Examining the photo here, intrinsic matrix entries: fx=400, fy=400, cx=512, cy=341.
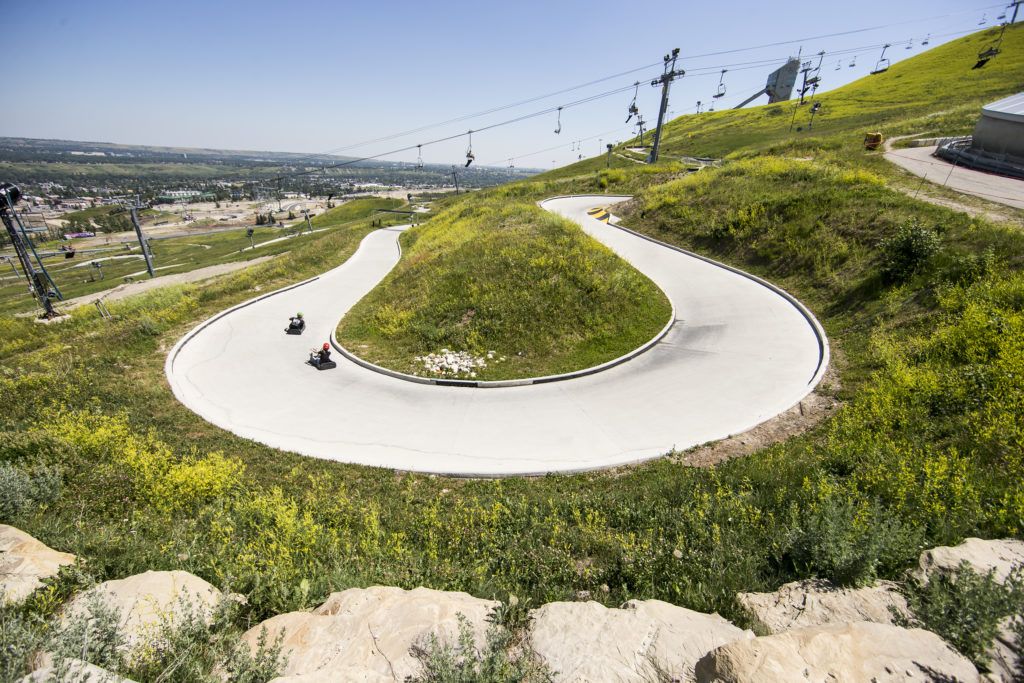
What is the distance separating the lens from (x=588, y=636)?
16.4ft

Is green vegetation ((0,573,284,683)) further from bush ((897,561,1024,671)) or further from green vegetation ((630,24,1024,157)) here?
green vegetation ((630,24,1024,157))

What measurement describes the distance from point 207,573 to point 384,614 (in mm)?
3219

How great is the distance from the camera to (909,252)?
1703 centimetres

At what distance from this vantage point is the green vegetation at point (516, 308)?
18.2 meters

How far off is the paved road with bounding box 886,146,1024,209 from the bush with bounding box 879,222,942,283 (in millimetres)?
8051

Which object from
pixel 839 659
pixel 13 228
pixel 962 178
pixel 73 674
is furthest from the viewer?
pixel 13 228

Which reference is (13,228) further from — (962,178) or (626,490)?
(962,178)

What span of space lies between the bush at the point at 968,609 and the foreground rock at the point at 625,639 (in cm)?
202

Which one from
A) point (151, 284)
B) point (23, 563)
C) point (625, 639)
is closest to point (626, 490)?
point (625, 639)

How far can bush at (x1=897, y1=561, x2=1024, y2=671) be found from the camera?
4.11m

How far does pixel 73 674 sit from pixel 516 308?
1741 centimetres

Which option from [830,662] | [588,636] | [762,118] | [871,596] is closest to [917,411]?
[871,596]

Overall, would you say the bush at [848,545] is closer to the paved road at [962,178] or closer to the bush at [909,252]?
the bush at [909,252]

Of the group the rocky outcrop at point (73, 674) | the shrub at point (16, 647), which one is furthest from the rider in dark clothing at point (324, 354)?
the rocky outcrop at point (73, 674)
